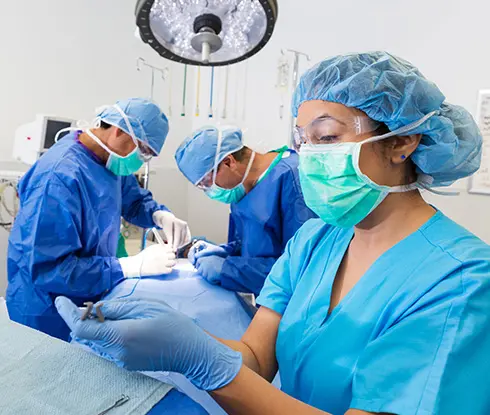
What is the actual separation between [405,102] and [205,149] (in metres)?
0.97

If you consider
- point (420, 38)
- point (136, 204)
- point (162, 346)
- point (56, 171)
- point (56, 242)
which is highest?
point (420, 38)

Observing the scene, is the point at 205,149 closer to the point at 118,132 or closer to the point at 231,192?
the point at 231,192

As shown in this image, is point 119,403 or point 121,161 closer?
point 119,403

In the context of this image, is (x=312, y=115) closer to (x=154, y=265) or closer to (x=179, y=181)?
(x=154, y=265)

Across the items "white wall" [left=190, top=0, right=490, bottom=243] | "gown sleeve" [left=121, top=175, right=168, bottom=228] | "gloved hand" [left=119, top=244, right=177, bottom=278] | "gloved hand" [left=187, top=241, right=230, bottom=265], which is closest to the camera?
"gloved hand" [left=119, top=244, right=177, bottom=278]

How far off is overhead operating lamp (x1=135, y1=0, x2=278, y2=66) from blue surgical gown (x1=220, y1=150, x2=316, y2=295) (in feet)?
2.50

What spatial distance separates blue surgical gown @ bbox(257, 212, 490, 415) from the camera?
55 cm

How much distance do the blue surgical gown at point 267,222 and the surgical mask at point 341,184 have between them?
2.01ft

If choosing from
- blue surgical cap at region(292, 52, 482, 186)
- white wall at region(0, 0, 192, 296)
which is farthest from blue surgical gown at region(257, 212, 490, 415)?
white wall at region(0, 0, 192, 296)

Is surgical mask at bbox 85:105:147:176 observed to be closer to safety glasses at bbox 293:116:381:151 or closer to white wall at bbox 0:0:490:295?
white wall at bbox 0:0:490:295

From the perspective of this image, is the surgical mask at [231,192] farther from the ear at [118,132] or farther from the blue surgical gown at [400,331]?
the blue surgical gown at [400,331]

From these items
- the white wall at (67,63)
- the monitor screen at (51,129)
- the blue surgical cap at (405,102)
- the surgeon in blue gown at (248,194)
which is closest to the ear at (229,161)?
the surgeon in blue gown at (248,194)

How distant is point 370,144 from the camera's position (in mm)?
744

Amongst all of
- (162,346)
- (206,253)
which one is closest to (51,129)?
(206,253)
